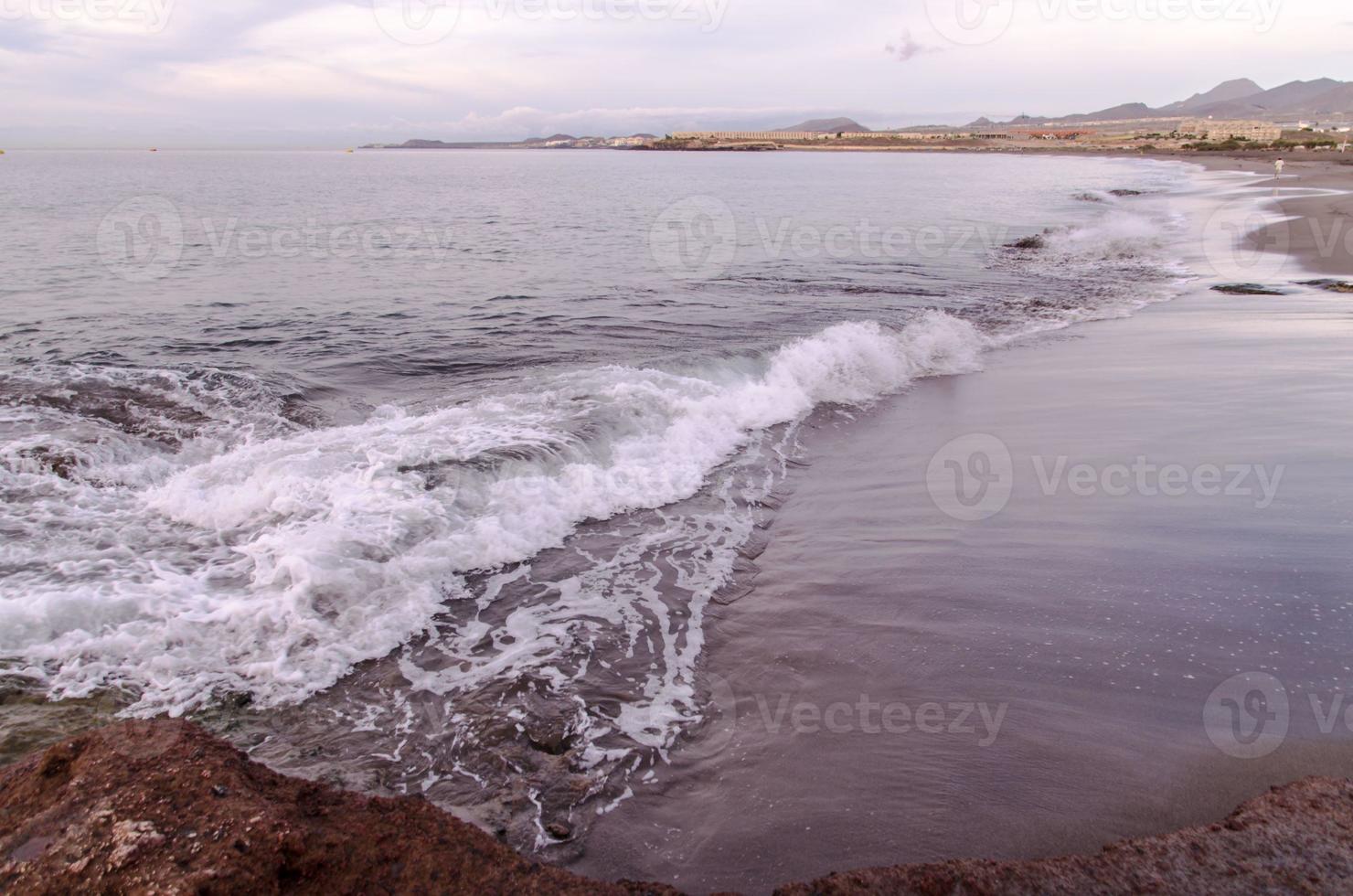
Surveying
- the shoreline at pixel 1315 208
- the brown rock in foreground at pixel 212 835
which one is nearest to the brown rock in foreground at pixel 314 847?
the brown rock in foreground at pixel 212 835

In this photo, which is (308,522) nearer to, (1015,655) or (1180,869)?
(1015,655)

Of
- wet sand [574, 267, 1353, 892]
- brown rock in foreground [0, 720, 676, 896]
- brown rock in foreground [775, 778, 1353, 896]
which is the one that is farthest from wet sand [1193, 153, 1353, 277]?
brown rock in foreground [0, 720, 676, 896]

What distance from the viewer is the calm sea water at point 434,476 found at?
3.84 m

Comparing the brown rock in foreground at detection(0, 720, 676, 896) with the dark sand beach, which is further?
the dark sand beach

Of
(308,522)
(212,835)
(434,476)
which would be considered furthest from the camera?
(434,476)

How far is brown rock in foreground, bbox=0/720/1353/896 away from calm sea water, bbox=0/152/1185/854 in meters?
0.69

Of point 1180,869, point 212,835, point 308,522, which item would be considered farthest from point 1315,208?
point 212,835

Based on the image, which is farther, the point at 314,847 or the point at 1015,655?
the point at 1015,655

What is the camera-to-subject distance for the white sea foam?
13.8 feet

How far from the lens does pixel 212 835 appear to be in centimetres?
223

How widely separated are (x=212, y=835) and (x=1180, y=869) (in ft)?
9.71

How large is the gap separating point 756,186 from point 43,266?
46.9 meters

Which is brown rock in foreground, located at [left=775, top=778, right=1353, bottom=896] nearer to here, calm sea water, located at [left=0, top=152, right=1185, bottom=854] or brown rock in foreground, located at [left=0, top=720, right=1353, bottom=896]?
brown rock in foreground, located at [left=0, top=720, right=1353, bottom=896]

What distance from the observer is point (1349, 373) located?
8719 millimetres
